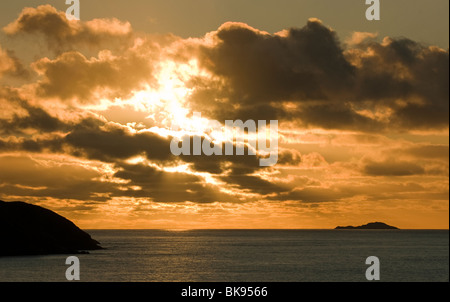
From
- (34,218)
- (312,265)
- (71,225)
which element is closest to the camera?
(312,265)

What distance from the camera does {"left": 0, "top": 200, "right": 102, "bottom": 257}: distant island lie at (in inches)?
5103

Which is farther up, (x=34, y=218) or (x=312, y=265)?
(x=34, y=218)

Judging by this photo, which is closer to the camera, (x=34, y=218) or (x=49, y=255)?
(x=49, y=255)

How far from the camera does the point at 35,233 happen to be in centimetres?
13825

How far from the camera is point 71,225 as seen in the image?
15238 cm

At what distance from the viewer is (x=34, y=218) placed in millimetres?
141875

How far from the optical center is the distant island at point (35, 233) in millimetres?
129625
